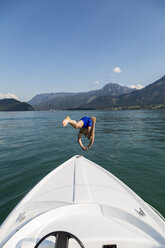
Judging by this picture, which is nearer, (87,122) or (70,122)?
(70,122)

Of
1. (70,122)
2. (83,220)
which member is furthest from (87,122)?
(83,220)

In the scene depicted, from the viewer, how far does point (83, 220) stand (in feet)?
10.9

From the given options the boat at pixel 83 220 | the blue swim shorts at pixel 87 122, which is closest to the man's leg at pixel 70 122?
the blue swim shorts at pixel 87 122

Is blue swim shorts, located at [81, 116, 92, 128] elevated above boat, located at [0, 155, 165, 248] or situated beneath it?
elevated above

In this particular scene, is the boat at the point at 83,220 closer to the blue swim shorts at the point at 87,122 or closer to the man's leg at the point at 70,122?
the man's leg at the point at 70,122

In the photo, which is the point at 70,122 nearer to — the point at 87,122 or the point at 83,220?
the point at 87,122

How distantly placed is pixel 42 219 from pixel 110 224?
1.70 m

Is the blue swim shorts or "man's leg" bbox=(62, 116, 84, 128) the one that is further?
the blue swim shorts

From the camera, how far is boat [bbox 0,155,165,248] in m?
2.79

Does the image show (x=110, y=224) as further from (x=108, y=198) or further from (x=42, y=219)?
(x=42, y=219)

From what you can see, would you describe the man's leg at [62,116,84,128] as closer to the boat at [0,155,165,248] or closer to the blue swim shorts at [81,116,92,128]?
the blue swim shorts at [81,116,92,128]

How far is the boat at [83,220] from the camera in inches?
110

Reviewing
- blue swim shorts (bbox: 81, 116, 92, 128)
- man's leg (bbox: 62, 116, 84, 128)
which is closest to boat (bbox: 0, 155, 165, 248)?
man's leg (bbox: 62, 116, 84, 128)

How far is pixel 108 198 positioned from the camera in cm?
415
